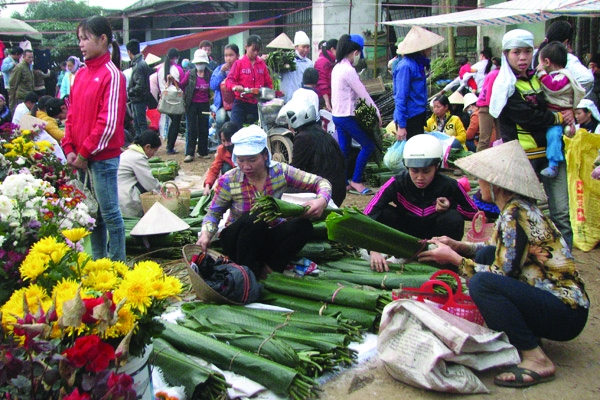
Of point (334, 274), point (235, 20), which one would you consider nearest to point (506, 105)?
point (334, 274)

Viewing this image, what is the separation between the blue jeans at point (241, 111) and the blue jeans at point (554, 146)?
5.16 m

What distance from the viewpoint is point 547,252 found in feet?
9.91

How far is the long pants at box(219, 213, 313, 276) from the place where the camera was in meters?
4.16

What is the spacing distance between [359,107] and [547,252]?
461cm

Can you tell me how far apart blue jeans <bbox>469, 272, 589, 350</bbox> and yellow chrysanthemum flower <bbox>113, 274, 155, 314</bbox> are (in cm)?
171

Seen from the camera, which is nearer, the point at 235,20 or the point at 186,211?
the point at 186,211

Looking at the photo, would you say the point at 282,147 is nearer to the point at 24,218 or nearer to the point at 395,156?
the point at 395,156

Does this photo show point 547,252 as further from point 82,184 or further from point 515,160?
point 82,184

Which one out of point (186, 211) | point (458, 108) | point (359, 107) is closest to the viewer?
point (186, 211)

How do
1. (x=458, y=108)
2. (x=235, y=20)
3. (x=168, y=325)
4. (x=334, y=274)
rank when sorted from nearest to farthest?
1. (x=168, y=325)
2. (x=334, y=274)
3. (x=458, y=108)
4. (x=235, y=20)

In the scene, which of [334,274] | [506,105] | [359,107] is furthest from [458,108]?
[334,274]

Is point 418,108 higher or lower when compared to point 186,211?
higher

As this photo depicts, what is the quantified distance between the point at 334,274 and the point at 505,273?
136 cm

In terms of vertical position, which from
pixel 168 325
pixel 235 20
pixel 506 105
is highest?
pixel 235 20
